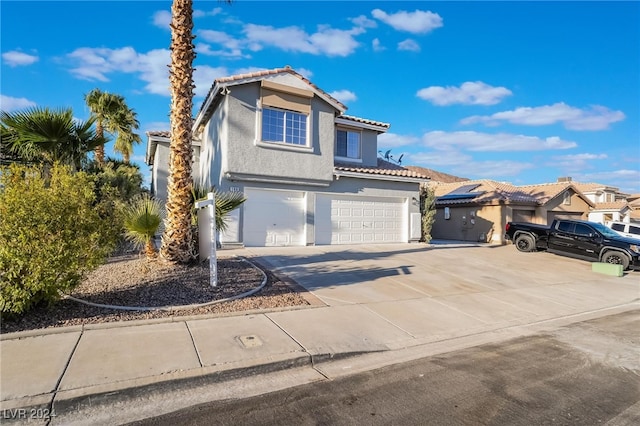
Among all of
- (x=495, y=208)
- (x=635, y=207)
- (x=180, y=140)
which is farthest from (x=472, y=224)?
(x=635, y=207)

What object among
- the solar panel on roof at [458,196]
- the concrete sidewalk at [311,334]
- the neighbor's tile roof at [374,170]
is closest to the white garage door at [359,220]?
the neighbor's tile roof at [374,170]

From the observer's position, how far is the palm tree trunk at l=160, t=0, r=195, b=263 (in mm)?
8680

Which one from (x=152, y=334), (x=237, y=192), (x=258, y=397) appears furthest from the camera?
(x=237, y=192)

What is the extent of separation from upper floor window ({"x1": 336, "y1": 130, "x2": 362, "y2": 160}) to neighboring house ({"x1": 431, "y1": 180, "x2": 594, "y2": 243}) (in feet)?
35.9

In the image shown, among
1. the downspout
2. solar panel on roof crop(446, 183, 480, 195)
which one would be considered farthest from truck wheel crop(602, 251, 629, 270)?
the downspout

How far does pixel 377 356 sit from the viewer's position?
17.4 ft

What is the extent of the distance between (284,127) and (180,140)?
6495mm

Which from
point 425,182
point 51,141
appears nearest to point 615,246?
point 425,182

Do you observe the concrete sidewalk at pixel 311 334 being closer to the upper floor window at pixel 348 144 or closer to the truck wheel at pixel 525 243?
the truck wheel at pixel 525 243

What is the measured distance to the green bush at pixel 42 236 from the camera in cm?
524

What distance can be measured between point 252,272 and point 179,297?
2552 mm

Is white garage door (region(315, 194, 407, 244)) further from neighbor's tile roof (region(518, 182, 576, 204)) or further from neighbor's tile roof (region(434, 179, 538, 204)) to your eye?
neighbor's tile roof (region(518, 182, 576, 204))

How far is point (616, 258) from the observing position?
49.9 ft

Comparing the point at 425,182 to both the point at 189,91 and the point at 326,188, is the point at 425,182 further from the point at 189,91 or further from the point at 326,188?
the point at 189,91
